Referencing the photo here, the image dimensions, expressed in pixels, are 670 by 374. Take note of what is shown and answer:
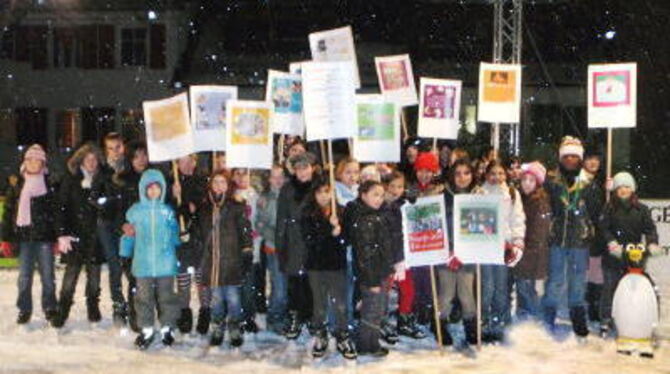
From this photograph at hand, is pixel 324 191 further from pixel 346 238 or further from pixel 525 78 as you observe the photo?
pixel 525 78

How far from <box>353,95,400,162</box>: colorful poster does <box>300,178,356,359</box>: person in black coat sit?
1212 mm

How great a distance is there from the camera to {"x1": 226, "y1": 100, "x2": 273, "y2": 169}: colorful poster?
888 cm

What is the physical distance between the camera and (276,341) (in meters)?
8.67

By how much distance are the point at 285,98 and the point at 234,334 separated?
2.81m

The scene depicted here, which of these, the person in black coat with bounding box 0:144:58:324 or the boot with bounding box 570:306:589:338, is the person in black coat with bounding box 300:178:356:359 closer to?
the boot with bounding box 570:306:589:338

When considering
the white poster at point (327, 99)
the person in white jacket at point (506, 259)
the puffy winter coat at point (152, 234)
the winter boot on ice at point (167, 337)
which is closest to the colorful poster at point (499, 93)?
the person in white jacket at point (506, 259)

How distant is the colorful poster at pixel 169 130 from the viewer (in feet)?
28.9

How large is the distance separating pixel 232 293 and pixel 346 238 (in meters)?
1.23

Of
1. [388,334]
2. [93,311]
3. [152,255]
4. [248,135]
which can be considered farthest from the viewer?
[93,311]

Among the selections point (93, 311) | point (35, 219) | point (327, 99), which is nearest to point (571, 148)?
point (327, 99)

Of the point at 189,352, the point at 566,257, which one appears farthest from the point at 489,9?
the point at 189,352

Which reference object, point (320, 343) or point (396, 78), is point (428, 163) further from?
point (396, 78)

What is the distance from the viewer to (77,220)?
29.7ft

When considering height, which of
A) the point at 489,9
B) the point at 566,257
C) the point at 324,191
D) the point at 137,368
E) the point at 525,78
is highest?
the point at 489,9
